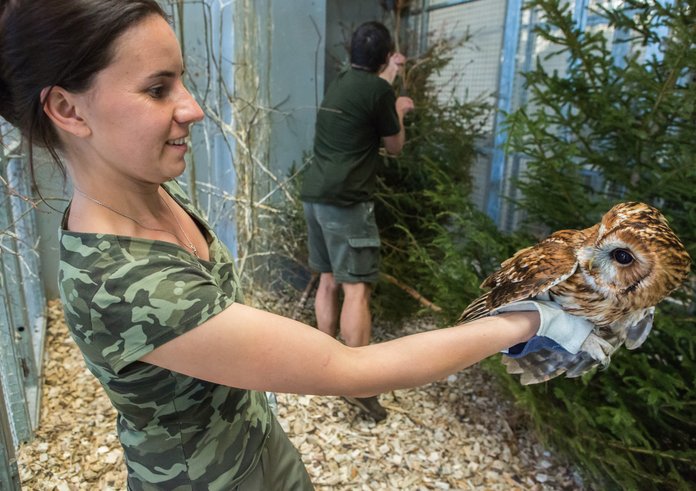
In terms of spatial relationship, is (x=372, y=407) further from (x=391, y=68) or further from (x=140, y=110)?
(x=140, y=110)

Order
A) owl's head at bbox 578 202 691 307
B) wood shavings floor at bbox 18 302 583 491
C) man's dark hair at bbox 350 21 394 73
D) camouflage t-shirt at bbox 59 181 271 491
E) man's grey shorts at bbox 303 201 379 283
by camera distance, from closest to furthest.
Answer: camouflage t-shirt at bbox 59 181 271 491 < owl's head at bbox 578 202 691 307 < wood shavings floor at bbox 18 302 583 491 < man's dark hair at bbox 350 21 394 73 < man's grey shorts at bbox 303 201 379 283

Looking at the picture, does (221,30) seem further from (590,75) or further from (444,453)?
(444,453)

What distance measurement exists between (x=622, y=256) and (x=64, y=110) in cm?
103

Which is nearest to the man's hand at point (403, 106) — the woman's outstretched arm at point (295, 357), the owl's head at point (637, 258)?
the owl's head at point (637, 258)

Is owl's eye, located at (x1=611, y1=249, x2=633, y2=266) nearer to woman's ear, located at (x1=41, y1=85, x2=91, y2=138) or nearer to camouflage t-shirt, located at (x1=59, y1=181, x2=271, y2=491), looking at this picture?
camouflage t-shirt, located at (x1=59, y1=181, x2=271, y2=491)

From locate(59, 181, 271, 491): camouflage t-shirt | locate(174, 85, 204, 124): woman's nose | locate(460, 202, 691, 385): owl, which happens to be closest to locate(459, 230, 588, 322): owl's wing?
locate(460, 202, 691, 385): owl

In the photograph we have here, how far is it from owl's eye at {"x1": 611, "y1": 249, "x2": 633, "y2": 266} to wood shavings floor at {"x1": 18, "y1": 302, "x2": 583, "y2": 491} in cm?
165

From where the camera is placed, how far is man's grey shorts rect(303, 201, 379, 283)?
2.70 metres

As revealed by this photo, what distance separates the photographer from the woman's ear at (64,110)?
2.40 feet

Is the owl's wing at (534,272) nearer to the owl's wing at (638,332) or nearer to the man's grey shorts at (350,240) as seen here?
the owl's wing at (638,332)

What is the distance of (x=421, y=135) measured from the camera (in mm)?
3490

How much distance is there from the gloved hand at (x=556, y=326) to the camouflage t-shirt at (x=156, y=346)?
1.90 feet

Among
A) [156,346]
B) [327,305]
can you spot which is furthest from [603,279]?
[327,305]

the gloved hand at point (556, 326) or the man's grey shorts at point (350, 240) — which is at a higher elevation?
the gloved hand at point (556, 326)
